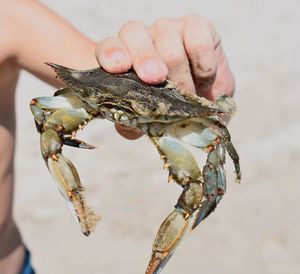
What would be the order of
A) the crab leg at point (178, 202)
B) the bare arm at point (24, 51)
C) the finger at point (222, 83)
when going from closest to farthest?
the crab leg at point (178, 202), the finger at point (222, 83), the bare arm at point (24, 51)

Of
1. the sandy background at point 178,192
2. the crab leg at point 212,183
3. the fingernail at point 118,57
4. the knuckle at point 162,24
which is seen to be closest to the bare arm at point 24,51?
the knuckle at point 162,24

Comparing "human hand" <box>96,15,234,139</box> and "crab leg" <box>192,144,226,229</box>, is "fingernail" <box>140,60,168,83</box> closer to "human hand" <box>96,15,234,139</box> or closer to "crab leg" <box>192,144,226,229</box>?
"human hand" <box>96,15,234,139</box>

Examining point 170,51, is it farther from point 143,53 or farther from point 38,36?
point 38,36

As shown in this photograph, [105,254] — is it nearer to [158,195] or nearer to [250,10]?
[158,195]

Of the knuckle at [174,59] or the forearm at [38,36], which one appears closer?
the knuckle at [174,59]

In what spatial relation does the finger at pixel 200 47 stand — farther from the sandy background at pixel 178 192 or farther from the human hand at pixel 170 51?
the sandy background at pixel 178 192

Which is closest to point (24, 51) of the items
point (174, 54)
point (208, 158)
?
point (174, 54)
